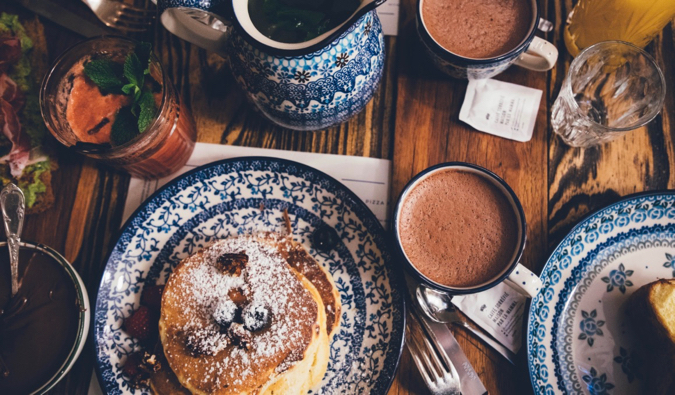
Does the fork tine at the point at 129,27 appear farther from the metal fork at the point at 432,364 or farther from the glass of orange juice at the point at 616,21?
the glass of orange juice at the point at 616,21

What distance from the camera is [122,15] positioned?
62.5 inches

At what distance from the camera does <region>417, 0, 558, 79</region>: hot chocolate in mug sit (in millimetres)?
1337

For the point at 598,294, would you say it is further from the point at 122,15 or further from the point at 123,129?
the point at 122,15

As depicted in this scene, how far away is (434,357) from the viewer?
1.35 m

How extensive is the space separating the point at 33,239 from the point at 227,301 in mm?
710

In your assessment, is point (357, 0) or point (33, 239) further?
point (33, 239)

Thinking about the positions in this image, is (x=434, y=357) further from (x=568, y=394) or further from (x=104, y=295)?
(x=104, y=295)

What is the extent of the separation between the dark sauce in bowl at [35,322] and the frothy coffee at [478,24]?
1280mm

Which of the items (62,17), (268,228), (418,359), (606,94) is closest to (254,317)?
(268,228)

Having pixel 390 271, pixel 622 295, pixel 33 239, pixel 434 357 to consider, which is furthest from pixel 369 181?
pixel 33 239

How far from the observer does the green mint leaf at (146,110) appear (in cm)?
128

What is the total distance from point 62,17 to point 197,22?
2.13 feet

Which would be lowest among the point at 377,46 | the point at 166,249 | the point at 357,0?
the point at 166,249

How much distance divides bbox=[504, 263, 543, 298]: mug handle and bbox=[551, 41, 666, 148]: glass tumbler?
19.4 inches
